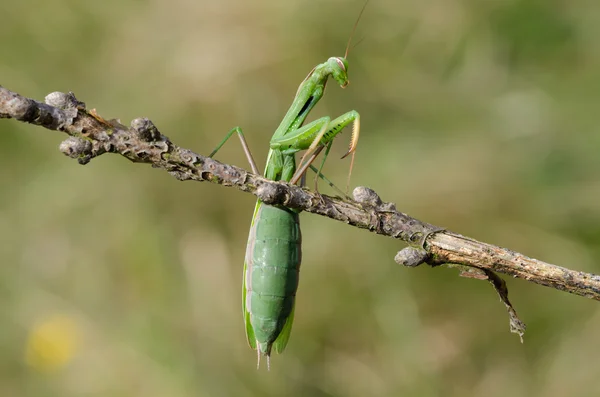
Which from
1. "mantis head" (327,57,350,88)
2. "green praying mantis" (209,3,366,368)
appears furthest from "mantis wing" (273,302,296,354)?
"mantis head" (327,57,350,88)

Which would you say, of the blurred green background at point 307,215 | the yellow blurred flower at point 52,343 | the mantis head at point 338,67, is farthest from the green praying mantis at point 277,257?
the yellow blurred flower at point 52,343

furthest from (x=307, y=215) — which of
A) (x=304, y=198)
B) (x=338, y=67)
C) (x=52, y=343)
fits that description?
(x=304, y=198)

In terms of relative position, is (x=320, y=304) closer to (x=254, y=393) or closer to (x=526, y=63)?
(x=254, y=393)

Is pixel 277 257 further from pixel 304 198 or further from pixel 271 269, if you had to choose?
pixel 304 198

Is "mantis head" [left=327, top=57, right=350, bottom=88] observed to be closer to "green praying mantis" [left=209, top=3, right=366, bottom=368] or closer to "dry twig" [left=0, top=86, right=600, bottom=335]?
"green praying mantis" [left=209, top=3, right=366, bottom=368]

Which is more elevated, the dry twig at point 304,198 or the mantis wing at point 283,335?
the dry twig at point 304,198

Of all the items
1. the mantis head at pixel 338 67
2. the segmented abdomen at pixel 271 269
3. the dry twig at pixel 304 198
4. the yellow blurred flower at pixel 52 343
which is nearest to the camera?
the dry twig at pixel 304 198

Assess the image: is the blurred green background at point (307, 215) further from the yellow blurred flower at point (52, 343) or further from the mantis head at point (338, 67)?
the mantis head at point (338, 67)
